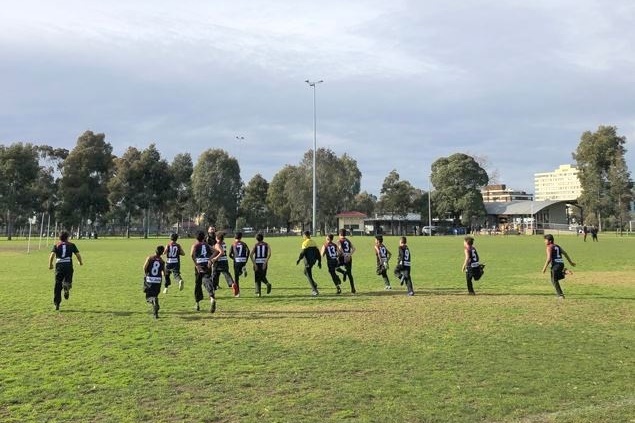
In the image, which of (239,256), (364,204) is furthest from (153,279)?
(364,204)

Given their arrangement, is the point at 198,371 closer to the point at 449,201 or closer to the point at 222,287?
the point at 222,287

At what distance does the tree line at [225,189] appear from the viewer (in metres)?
Result: 77.5

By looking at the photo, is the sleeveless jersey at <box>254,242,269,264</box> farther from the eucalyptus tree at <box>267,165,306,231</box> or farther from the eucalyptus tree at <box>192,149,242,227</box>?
the eucalyptus tree at <box>267,165,306,231</box>

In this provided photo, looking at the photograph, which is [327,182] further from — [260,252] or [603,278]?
[260,252]

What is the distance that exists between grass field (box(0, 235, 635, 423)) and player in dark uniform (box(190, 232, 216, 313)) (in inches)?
20.8

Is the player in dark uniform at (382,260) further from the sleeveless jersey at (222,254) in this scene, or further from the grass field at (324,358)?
the sleeveless jersey at (222,254)

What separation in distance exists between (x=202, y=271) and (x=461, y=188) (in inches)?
3581

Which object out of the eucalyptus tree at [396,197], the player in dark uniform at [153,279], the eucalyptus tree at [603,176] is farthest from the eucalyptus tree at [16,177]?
the eucalyptus tree at [603,176]

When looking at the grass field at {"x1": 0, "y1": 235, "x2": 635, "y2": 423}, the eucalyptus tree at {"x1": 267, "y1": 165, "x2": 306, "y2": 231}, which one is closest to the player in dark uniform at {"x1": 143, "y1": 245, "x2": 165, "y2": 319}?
the grass field at {"x1": 0, "y1": 235, "x2": 635, "y2": 423}

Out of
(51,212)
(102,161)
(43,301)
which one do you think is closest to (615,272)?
(43,301)

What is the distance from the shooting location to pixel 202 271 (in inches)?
527

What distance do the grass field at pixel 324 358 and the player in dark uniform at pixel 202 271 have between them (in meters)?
0.53

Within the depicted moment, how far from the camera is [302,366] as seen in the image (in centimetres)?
789

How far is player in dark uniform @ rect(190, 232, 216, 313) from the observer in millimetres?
13117
